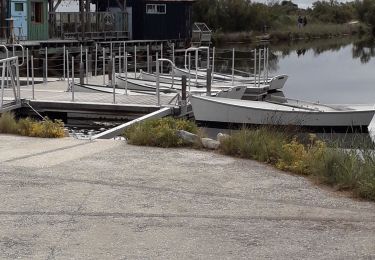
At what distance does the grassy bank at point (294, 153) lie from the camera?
774 cm

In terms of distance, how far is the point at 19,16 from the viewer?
36.8 meters

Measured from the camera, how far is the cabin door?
36.4 m

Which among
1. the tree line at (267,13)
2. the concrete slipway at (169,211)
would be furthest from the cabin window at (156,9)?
the concrete slipway at (169,211)

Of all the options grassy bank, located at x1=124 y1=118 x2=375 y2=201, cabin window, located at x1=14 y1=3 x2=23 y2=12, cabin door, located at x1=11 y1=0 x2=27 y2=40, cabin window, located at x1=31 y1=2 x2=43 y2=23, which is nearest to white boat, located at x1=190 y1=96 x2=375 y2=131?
grassy bank, located at x1=124 y1=118 x2=375 y2=201

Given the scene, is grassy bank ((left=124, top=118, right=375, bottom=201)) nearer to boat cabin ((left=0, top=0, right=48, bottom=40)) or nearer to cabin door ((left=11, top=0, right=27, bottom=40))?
boat cabin ((left=0, top=0, right=48, bottom=40))

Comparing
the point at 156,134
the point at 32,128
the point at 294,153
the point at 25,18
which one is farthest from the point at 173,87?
the point at 25,18

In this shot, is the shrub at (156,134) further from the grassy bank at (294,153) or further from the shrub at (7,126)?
the shrub at (7,126)

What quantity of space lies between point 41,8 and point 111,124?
22387mm

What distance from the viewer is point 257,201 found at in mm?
7289

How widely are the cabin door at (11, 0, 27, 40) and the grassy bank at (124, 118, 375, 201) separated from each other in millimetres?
26907

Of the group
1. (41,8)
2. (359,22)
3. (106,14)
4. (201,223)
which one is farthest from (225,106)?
(359,22)

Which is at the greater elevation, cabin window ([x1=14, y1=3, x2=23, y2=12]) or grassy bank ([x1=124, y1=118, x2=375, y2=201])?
cabin window ([x1=14, y1=3, x2=23, y2=12])

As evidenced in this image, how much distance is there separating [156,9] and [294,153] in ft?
120

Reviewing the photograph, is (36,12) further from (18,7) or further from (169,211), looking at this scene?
(169,211)
